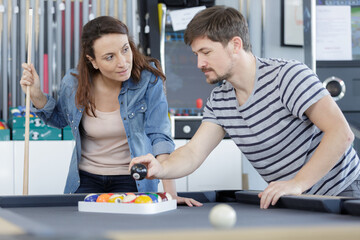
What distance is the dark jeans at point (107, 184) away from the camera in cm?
223

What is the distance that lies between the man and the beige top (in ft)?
1.01

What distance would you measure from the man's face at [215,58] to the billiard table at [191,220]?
443mm

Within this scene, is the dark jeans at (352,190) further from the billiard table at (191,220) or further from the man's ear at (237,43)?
the man's ear at (237,43)

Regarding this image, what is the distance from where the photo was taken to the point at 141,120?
2.33m

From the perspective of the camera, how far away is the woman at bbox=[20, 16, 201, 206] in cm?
221

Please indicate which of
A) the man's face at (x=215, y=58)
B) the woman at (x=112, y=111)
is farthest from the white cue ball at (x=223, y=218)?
the woman at (x=112, y=111)

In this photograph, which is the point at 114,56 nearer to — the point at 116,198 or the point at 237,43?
the point at 237,43

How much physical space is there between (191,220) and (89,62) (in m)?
1.18

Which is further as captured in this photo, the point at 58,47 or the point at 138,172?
the point at 58,47

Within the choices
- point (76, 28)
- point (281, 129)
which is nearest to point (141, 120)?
point (281, 129)

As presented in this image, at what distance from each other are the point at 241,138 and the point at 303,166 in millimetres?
292

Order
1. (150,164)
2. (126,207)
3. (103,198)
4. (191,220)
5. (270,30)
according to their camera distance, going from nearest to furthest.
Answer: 1. (191,220)
2. (126,207)
3. (103,198)
4. (150,164)
5. (270,30)

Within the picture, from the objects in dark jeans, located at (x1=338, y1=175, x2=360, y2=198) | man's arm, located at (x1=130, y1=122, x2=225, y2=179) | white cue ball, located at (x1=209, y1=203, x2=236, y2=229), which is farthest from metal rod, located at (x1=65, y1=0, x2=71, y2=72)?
white cue ball, located at (x1=209, y1=203, x2=236, y2=229)

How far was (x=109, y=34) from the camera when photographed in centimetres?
220
